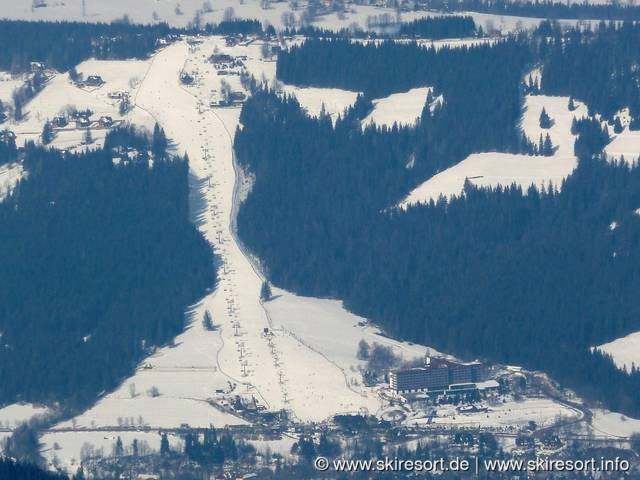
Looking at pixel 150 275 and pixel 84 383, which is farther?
pixel 150 275

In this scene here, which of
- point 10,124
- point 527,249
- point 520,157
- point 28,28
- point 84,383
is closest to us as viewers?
point 84,383

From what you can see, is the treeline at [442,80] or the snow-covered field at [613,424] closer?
the snow-covered field at [613,424]

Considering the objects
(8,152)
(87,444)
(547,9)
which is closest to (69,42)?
(8,152)

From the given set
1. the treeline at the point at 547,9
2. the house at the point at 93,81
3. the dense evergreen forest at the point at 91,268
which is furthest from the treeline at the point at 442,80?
the treeline at the point at 547,9

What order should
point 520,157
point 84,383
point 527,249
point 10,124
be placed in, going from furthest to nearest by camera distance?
point 10,124 < point 520,157 < point 527,249 < point 84,383

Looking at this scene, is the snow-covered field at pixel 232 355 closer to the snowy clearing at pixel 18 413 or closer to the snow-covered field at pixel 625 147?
the snowy clearing at pixel 18 413

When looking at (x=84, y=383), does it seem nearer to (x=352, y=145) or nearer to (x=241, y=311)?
(x=241, y=311)

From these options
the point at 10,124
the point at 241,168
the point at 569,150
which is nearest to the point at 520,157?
the point at 569,150
